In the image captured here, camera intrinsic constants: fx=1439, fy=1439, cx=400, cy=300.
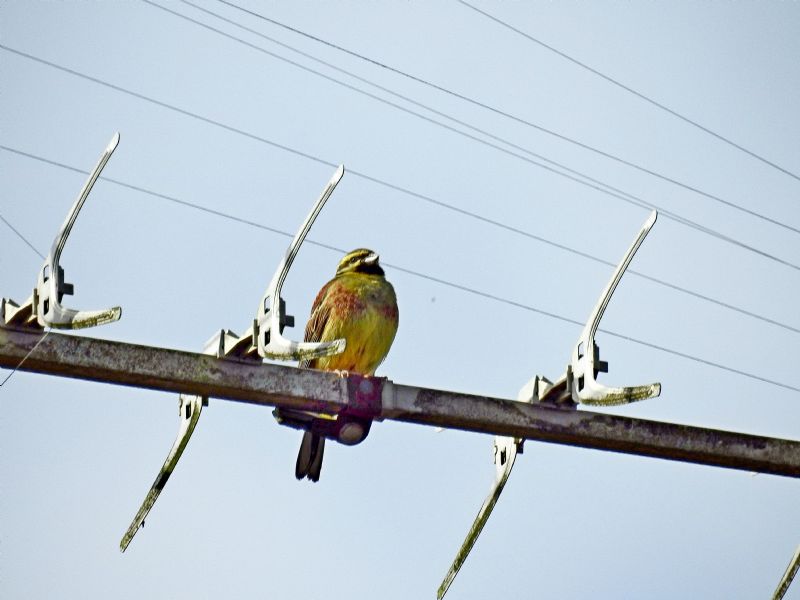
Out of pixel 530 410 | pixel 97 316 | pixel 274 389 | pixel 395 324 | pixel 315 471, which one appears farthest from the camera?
pixel 395 324

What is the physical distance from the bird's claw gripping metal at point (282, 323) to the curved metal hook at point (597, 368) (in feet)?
3.79

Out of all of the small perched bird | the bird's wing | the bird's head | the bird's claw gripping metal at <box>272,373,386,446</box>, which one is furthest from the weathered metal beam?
the bird's head

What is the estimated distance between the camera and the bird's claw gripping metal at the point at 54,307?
18.3ft

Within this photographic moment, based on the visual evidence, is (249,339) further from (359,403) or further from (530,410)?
(530,410)

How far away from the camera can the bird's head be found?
9.99 metres

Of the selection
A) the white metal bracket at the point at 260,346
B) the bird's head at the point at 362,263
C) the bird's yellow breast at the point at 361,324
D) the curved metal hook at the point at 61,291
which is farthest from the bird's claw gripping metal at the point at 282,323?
the bird's head at the point at 362,263

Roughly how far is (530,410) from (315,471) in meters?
2.41

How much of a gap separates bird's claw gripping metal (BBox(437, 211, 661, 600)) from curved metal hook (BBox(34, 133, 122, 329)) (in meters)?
2.01

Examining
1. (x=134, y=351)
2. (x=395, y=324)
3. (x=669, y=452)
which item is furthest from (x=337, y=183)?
(x=395, y=324)

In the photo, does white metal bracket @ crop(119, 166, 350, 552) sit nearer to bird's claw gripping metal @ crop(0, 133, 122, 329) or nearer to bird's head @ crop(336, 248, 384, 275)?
bird's claw gripping metal @ crop(0, 133, 122, 329)

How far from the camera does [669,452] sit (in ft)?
21.3

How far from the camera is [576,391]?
639 cm

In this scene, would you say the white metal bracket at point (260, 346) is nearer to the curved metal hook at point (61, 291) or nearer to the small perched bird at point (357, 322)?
the curved metal hook at point (61, 291)

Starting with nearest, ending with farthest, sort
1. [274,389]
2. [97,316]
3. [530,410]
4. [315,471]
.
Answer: [97,316] → [274,389] → [530,410] → [315,471]
